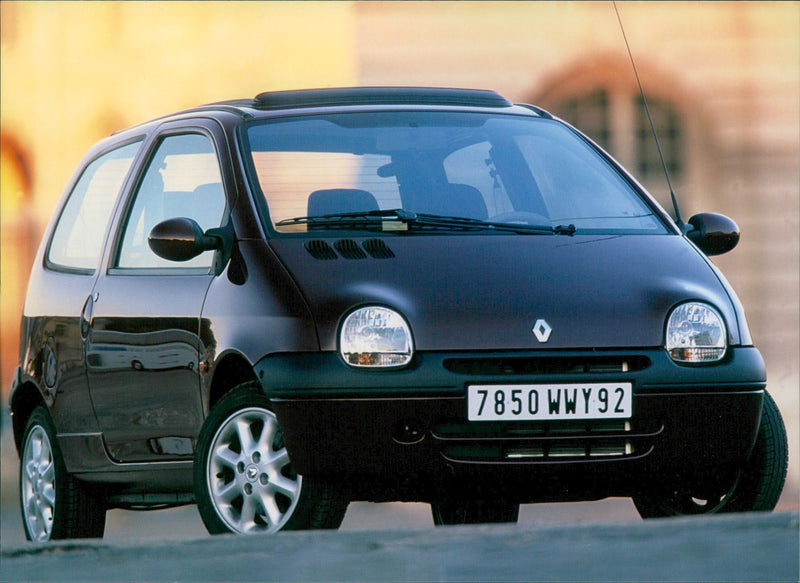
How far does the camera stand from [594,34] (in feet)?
55.8

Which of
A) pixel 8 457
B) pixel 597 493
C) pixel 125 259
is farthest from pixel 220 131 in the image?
pixel 8 457

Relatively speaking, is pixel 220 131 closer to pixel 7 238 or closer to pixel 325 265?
pixel 325 265

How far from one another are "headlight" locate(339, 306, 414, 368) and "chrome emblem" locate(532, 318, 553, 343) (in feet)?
1.17

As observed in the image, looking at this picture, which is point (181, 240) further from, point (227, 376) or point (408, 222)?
point (408, 222)

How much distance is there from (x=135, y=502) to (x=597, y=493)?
185 centimetres

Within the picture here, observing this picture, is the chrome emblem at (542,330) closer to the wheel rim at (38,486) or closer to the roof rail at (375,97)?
the roof rail at (375,97)

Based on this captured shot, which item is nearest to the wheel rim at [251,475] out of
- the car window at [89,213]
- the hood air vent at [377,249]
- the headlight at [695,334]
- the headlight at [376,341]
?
the headlight at [376,341]

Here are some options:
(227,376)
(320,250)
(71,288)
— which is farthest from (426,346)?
(71,288)

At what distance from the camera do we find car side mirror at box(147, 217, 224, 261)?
618cm

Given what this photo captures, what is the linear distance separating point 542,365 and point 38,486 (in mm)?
2576

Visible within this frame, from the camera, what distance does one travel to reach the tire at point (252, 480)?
18.6 ft

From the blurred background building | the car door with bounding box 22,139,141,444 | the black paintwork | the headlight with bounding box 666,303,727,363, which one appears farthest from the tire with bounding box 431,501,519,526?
the blurred background building

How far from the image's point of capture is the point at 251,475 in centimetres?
582

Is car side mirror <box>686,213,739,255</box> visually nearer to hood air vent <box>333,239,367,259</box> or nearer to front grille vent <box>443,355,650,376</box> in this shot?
front grille vent <box>443,355,650,376</box>
